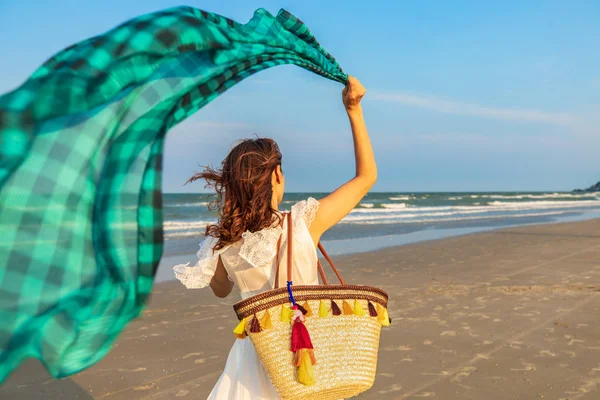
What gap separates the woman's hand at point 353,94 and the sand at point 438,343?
95.3 inches

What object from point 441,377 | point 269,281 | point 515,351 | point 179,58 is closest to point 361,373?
point 269,281

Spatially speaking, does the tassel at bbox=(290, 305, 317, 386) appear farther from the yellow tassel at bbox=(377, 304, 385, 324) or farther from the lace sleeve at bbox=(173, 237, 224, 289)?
the lace sleeve at bbox=(173, 237, 224, 289)

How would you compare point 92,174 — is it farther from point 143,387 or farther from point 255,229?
point 143,387

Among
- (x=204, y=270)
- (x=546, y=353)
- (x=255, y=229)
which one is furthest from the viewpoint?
(x=546, y=353)

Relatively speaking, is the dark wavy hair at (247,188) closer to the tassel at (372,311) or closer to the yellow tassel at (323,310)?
the yellow tassel at (323,310)

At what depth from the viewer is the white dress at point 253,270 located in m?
2.01

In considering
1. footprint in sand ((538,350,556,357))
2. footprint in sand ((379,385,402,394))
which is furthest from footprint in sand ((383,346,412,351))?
footprint in sand ((538,350,556,357))

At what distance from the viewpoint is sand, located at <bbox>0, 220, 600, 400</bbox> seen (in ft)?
13.3

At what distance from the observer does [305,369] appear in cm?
182

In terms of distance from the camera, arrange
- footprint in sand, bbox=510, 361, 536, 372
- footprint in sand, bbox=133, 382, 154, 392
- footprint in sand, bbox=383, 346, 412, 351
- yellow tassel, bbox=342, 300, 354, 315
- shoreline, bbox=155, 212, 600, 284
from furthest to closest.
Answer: shoreline, bbox=155, 212, 600, 284, footprint in sand, bbox=383, 346, 412, 351, footprint in sand, bbox=510, 361, 536, 372, footprint in sand, bbox=133, 382, 154, 392, yellow tassel, bbox=342, 300, 354, 315

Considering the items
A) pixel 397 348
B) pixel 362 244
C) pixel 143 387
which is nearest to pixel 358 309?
pixel 143 387

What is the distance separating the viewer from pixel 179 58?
1539mm

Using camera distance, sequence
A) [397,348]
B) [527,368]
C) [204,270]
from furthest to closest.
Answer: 1. [397,348]
2. [527,368]
3. [204,270]

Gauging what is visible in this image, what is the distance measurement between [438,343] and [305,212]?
3496 mm
